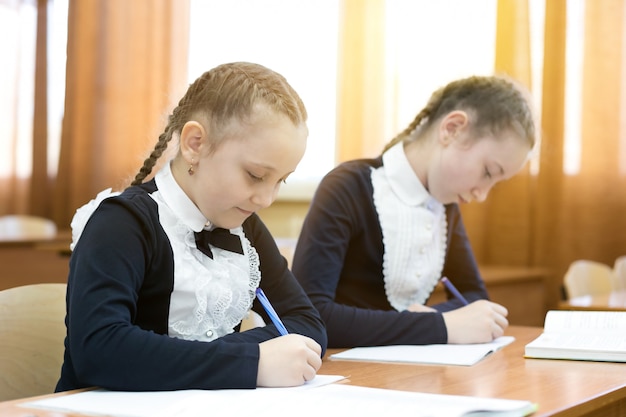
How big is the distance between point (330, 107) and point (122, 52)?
103cm

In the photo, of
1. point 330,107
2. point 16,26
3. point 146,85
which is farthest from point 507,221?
point 16,26

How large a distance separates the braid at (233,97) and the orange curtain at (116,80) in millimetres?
2931

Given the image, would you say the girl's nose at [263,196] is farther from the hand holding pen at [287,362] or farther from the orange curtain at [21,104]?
the orange curtain at [21,104]

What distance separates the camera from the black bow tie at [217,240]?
49.0 inches

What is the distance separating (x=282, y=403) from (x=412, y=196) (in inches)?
34.8

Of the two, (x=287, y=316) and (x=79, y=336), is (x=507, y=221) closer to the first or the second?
(x=287, y=316)

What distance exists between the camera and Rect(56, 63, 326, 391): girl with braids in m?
1.03

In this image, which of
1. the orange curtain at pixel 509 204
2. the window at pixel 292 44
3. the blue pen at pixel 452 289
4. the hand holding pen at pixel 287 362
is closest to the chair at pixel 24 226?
the window at pixel 292 44

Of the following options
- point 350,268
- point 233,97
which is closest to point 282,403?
point 233,97

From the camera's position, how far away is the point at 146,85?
13.7ft

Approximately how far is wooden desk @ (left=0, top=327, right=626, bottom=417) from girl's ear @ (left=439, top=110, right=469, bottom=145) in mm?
508

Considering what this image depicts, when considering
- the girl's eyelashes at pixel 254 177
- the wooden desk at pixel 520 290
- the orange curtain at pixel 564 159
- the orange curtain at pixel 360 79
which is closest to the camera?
the girl's eyelashes at pixel 254 177

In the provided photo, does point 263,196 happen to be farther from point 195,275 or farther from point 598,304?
point 598,304

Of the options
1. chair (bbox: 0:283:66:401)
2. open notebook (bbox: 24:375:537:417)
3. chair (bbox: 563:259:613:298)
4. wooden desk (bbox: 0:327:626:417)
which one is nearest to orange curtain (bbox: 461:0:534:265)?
chair (bbox: 563:259:613:298)
